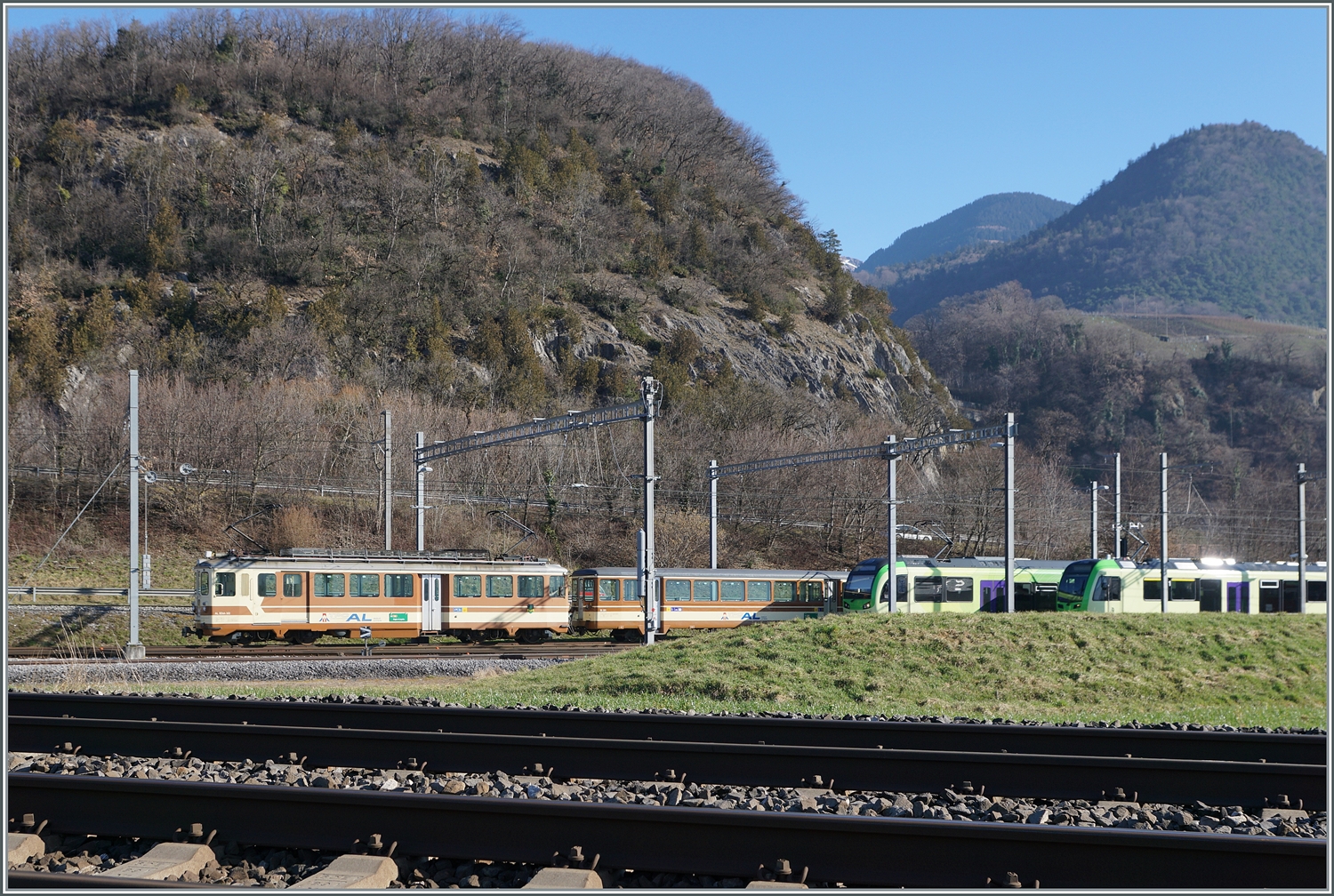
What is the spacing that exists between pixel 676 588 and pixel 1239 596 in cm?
Answer: 1947

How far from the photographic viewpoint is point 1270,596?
35.8 metres

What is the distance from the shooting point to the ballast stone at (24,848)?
6566mm

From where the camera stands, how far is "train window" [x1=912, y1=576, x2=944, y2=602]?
3434 cm

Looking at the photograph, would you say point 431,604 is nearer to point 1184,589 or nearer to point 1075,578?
point 1075,578

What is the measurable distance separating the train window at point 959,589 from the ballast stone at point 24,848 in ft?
102

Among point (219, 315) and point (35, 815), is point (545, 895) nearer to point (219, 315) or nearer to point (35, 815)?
point (35, 815)

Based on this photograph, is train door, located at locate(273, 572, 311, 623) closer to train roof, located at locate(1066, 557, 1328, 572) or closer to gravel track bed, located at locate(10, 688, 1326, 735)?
gravel track bed, located at locate(10, 688, 1326, 735)

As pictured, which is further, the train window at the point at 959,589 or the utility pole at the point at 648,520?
the train window at the point at 959,589

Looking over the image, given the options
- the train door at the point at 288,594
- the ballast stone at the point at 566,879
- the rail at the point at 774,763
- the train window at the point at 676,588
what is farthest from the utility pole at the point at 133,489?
the ballast stone at the point at 566,879

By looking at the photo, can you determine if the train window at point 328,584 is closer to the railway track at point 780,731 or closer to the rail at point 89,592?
the rail at point 89,592

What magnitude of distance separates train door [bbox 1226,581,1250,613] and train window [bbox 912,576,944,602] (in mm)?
10012

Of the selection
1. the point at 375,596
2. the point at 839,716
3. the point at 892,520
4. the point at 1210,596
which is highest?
the point at 892,520

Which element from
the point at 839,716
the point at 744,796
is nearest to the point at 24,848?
the point at 744,796

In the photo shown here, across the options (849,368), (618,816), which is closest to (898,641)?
(618,816)
